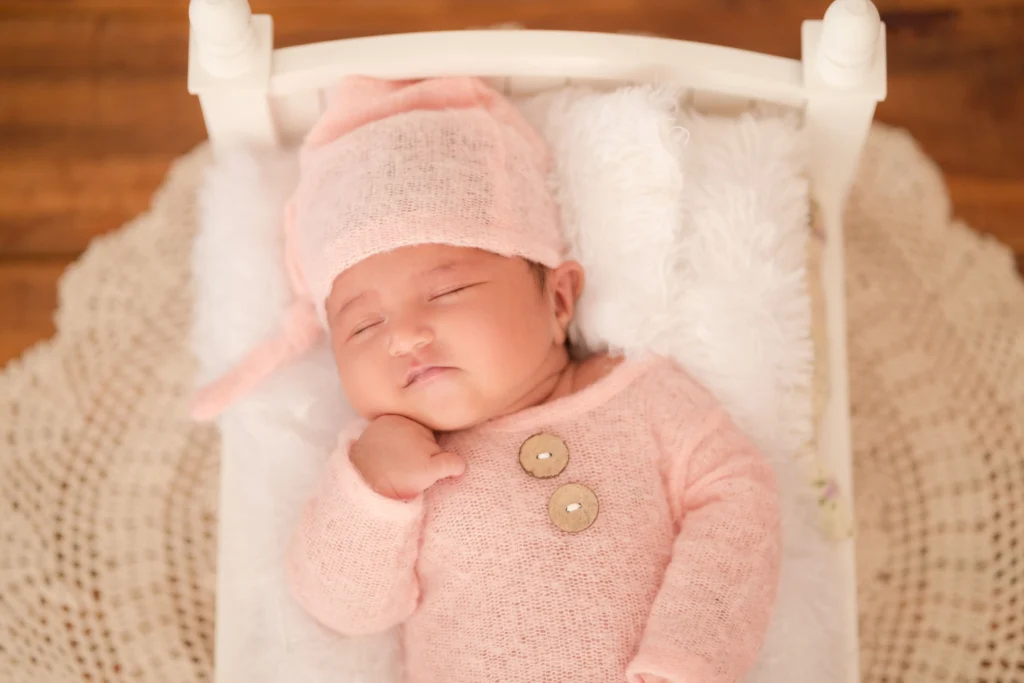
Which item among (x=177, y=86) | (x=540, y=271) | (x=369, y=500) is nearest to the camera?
(x=369, y=500)

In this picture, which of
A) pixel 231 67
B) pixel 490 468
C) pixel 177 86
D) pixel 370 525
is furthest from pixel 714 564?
pixel 177 86

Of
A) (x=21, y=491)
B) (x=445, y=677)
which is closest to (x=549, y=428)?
(x=445, y=677)

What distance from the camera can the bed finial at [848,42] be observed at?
122 centimetres

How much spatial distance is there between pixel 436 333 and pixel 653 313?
0.29 metres

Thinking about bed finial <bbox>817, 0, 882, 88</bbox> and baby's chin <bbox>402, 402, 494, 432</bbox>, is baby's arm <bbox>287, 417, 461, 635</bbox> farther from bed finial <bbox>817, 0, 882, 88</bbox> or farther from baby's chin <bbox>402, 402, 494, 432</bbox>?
bed finial <bbox>817, 0, 882, 88</bbox>

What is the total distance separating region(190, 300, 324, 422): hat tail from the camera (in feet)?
4.30

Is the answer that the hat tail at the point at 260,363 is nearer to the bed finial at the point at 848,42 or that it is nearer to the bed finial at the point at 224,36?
the bed finial at the point at 224,36

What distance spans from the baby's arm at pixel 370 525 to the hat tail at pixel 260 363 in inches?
7.1

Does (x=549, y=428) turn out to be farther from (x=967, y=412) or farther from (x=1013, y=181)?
(x=1013, y=181)

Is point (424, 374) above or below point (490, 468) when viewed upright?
above

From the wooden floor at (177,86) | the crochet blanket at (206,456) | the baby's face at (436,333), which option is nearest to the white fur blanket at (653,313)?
the baby's face at (436,333)

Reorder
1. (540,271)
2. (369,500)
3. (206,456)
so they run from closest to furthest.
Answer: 1. (369,500)
2. (540,271)
3. (206,456)

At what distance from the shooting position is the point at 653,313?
51.6 inches

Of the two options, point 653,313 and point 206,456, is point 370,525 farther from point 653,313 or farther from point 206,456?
point 206,456
